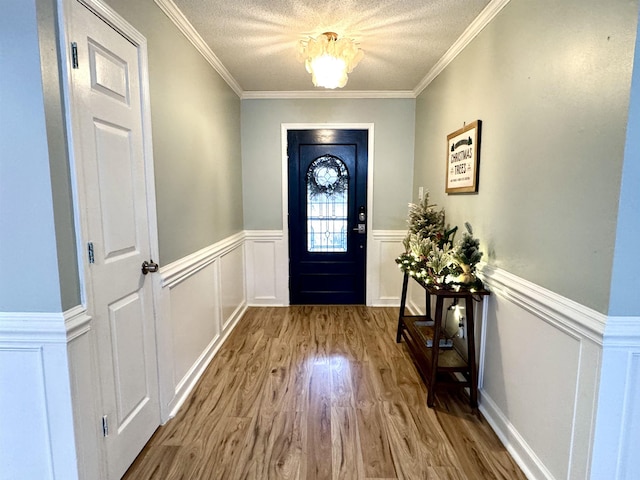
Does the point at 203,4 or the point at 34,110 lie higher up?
the point at 203,4

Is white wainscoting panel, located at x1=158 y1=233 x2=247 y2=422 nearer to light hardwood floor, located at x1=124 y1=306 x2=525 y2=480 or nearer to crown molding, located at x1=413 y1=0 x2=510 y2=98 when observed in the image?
light hardwood floor, located at x1=124 y1=306 x2=525 y2=480

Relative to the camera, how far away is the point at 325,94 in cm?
358

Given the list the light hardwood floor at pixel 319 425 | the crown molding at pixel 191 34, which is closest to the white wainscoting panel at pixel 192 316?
the light hardwood floor at pixel 319 425

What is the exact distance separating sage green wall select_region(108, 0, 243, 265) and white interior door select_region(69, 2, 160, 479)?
18cm

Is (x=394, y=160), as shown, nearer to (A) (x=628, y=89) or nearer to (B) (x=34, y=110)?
(A) (x=628, y=89)

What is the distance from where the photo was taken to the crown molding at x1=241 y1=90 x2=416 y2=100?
355 centimetres

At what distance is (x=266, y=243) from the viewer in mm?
3871

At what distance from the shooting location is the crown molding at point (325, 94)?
3553 millimetres

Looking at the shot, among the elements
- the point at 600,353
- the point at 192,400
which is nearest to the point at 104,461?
the point at 192,400

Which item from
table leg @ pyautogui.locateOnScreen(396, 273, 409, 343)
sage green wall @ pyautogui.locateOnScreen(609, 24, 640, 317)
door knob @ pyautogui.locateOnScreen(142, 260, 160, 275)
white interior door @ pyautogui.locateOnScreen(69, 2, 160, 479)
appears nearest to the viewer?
sage green wall @ pyautogui.locateOnScreen(609, 24, 640, 317)

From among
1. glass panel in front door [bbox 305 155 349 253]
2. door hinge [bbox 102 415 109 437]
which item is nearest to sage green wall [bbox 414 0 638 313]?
glass panel in front door [bbox 305 155 349 253]

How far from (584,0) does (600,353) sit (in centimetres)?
130

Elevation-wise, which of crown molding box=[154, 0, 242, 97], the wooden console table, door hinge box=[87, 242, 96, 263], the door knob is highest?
crown molding box=[154, 0, 242, 97]

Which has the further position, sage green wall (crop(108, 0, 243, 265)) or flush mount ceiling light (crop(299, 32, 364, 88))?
flush mount ceiling light (crop(299, 32, 364, 88))
